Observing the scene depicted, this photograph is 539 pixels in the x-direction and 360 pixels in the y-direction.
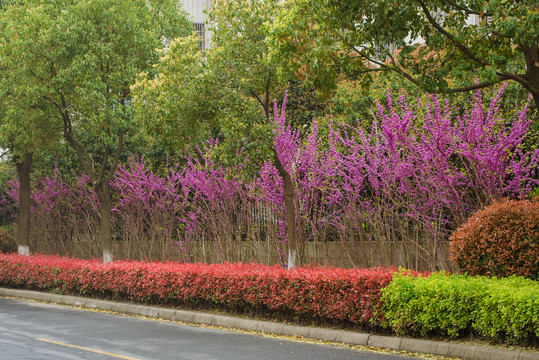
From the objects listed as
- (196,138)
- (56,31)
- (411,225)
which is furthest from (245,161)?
(56,31)

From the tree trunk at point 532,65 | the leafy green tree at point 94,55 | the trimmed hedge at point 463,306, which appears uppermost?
the leafy green tree at point 94,55

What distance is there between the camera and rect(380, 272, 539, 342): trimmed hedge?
8.20m

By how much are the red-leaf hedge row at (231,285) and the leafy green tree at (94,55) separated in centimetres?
223

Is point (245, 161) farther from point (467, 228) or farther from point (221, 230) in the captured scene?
point (221, 230)

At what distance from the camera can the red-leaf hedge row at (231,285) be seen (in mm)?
10586

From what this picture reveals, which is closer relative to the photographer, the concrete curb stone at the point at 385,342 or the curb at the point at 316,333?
the curb at the point at 316,333

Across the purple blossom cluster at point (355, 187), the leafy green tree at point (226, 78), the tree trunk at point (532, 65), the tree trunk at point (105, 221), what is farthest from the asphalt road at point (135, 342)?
the tree trunk at point (105, 221)

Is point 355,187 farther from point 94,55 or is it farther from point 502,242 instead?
point 94,55

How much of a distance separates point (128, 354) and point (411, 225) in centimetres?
868

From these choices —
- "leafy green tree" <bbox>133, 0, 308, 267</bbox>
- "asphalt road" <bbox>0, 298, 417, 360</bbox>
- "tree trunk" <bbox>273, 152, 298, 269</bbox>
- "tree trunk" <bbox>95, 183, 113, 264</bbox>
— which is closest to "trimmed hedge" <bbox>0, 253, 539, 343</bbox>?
"asphalt road" <bbox>0, 298, 417, 360</bbox>

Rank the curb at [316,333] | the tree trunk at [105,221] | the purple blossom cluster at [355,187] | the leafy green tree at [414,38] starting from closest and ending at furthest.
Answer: the curb at [316,333]
the leafy green tree at [414,38]
the purple blossom cluster at [355,187]
the tree trunk at [105,221]

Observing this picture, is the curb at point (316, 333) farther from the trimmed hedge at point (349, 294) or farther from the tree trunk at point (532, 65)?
the tree trunk at point (532, 65)

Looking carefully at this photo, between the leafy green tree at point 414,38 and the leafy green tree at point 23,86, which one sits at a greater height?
the leafy green tree at point 23,86

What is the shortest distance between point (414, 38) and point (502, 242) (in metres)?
3.45
